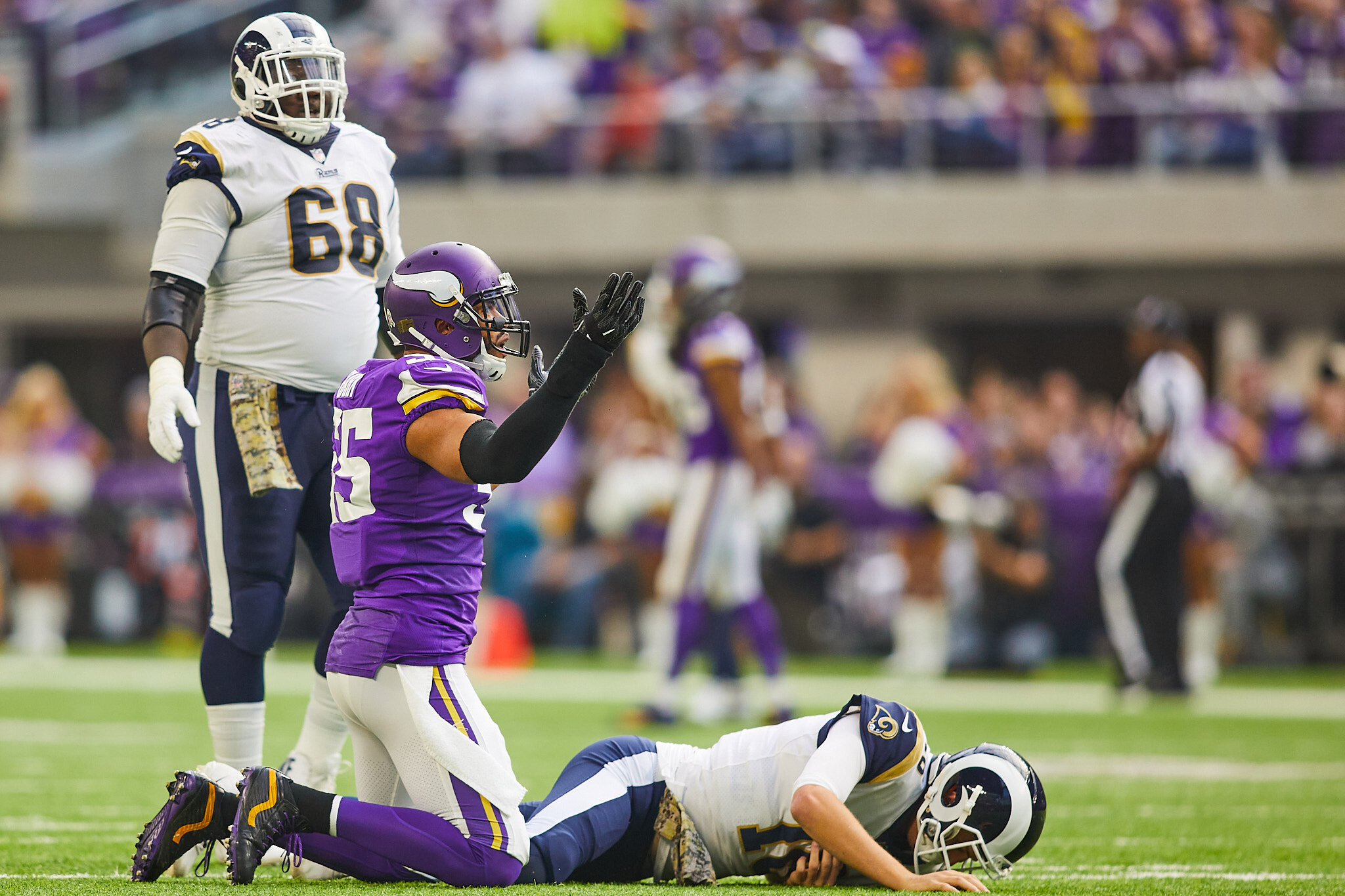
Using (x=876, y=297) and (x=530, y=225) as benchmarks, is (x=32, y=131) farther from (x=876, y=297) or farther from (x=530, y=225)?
(x=876, y=297)

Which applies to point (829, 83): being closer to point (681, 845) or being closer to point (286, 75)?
point (286, 75)

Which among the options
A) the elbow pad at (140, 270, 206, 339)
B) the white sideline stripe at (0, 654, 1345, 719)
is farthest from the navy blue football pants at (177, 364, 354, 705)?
the white sideline stripe at (0, 654, 1345, 719)

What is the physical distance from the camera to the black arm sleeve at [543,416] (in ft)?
11.6

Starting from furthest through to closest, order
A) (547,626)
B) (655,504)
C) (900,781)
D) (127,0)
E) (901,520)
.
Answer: (127,0) → (547,626) → (655,504) → (901,520) → (900,781)

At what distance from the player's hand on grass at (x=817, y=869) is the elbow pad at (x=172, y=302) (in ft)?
6.59

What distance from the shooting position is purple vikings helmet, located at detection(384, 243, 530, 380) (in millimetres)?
4020

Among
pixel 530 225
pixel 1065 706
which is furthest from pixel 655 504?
pixel 530 225

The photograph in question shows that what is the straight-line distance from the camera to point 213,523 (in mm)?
4559

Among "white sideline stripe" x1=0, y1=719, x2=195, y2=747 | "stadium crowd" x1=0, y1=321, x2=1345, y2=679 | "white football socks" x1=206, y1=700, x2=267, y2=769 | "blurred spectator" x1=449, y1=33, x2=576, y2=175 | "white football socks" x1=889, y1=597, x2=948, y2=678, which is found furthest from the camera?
"blurred spectator" x1=449, y1=33, x2=576, y2=175

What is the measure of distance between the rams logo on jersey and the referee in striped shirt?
6.13 m

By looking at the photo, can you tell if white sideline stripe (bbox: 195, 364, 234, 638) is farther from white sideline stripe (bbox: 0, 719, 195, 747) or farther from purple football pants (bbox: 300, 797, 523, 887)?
white sideline stripe (bbox: 0, 719, 195, 747)

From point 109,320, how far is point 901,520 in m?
10.4

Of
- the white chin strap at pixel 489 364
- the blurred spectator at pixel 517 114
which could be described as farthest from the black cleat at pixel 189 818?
the blurred spectator at pixel 517 114

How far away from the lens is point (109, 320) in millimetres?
18750
